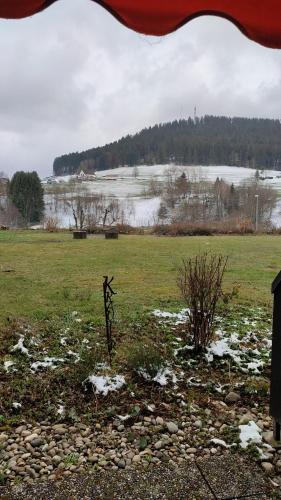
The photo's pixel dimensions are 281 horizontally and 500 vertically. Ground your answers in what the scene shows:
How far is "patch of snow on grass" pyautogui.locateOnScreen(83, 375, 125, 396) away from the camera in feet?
8.56

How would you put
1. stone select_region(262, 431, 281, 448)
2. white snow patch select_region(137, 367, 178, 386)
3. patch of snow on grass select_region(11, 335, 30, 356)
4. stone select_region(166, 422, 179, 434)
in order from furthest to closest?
patch of snow on grass select_region(11, 335, 30, 356)
white snow patch select_region(137, 367, 178, 386)
stone select_region(166, 422, 179, 434)
stone select_region(262, 431, 281, 448)

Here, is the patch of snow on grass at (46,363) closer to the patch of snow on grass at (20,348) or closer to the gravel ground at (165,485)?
the patch of snow on grass at (20,348)

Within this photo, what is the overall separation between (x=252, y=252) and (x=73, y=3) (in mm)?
9855

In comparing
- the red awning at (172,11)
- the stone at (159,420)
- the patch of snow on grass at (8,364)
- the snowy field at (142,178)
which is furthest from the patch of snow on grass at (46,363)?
the snowy field at (142,178)

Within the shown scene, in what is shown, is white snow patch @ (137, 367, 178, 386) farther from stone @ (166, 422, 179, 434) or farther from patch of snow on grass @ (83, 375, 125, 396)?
stone @ (166, 422, 179, 434)

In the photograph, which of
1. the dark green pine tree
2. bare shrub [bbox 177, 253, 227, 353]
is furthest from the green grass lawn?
the dark green pine tree

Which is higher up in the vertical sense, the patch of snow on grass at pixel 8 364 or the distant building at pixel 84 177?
the distant building at pixel 84 177

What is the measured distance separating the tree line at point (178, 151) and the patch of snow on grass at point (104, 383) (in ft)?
129

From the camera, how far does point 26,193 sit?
99.6 feet

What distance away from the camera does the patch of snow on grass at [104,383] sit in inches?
103

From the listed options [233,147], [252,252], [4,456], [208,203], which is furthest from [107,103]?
[233,147]

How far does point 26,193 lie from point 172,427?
30109 mm

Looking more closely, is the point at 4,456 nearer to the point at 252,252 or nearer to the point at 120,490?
the point at 120,490

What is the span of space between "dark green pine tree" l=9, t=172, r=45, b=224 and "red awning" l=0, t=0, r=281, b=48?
29.2 meters
